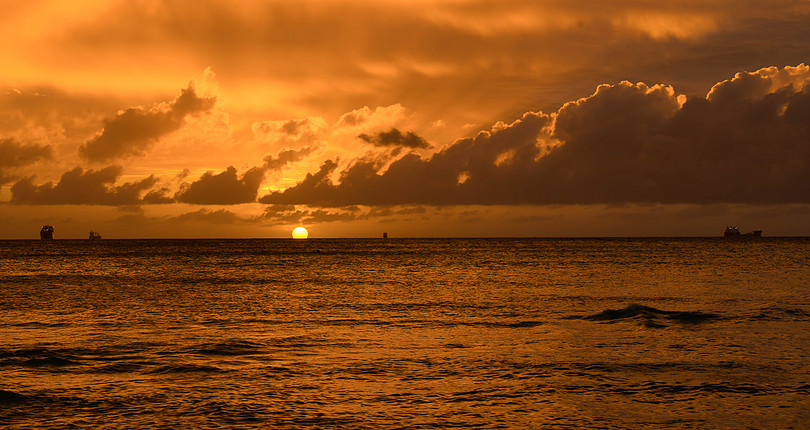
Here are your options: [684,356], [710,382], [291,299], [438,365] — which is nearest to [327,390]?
[438,365]

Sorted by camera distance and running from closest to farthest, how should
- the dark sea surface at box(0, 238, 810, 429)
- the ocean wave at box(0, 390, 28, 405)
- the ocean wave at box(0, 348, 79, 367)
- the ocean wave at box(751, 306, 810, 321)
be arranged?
the dark sea surface at box(0, 238, 810, 429)
the ocean wave at box(0, 390, 28, 405)
the ocean wave at box(0, 348, 79, 367)
the ocean wave at box(751, 306, 810, 321)

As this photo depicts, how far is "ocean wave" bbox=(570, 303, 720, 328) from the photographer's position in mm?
43750

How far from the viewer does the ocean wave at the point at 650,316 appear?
1722 inches

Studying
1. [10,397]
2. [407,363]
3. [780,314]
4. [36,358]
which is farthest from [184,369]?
[780,314]

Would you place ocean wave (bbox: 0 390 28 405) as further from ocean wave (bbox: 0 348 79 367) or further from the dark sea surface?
ocean wave (bbox: 0 348 79 367)

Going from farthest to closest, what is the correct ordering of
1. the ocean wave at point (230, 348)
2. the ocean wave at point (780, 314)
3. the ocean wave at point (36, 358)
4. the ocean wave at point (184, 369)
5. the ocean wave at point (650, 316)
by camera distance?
the ocean wave at point (780, 314)
the ocean wave at point (650, 316)
the ocean wave at point (230, 348)
the ocean wave at point (36, 358)
the ocean wave at point (184, 369)

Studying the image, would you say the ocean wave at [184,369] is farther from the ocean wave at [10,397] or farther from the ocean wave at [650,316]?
the ocean wave at [650,316]

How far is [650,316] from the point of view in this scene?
4606 centimetres

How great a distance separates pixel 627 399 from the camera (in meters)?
23.5

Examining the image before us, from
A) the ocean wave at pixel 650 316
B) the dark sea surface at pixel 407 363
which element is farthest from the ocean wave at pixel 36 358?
the ocean wave at pixel 650 316

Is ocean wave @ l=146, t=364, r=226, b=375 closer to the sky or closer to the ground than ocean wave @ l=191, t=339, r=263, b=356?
closer to the sky

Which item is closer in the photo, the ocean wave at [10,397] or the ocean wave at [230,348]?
the ocean wave at [10,397]

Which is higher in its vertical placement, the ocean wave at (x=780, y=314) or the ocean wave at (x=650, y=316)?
the ocean wave at (x=780, y=314)

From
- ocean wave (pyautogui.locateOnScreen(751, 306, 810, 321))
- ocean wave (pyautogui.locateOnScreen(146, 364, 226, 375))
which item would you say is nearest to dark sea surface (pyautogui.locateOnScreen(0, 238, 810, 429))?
ocean wave (pyautogui.locateOnScreen(146, 364, 226, 375))
